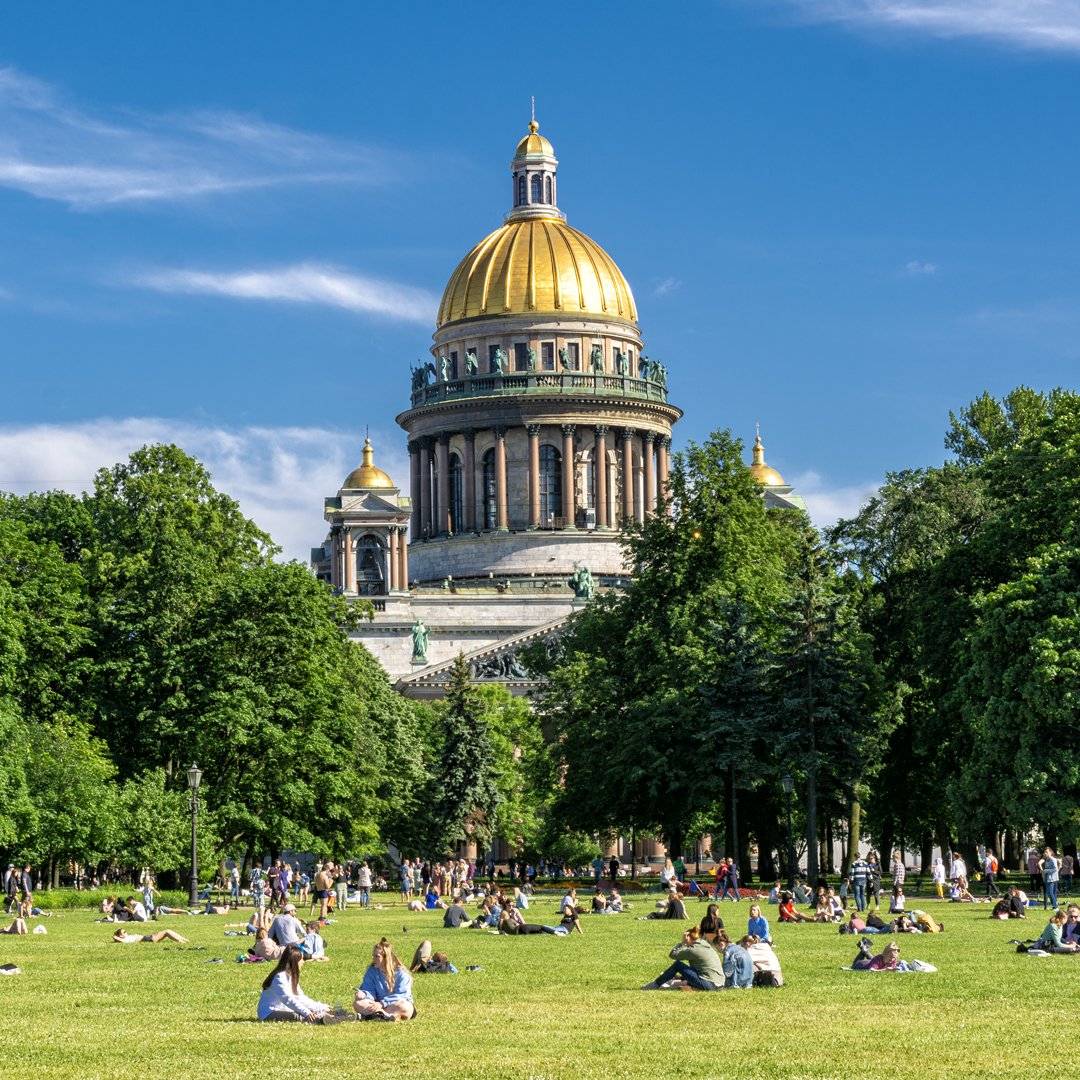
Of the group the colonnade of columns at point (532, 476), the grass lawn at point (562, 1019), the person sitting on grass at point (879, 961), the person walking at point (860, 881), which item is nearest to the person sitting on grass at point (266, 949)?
the grass lawn at point (562, 1019)

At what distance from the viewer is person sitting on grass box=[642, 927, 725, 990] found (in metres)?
28.2

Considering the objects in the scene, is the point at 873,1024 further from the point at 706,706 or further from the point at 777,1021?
the point at 706,706

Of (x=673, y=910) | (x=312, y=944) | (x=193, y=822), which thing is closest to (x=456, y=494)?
(x=193, y=822)

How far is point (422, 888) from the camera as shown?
76062mm

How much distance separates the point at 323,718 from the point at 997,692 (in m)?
20.0

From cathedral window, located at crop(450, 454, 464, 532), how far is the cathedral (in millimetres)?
117

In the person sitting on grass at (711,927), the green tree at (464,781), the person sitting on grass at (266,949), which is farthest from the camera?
the green tree at (464,781)

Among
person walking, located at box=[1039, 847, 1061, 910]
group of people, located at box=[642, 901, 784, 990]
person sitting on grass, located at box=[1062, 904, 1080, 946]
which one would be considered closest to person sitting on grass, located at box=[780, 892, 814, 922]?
person walking, located at box=[1039, 847, 1061, 910]

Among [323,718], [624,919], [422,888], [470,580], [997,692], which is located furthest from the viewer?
[470,580]

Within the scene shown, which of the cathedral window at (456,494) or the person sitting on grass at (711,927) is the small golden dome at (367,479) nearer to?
the cathedral window at (456,494)

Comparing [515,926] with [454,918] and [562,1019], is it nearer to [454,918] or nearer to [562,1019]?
[454,918]

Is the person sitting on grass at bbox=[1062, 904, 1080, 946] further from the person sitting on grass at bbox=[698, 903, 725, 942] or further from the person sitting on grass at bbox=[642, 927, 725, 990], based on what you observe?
the person sitting on grass at bbox=[642, 927, 725, 990]

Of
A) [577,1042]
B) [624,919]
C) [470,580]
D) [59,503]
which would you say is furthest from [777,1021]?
[470,580]

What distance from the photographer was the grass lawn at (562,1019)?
20.6 metres
